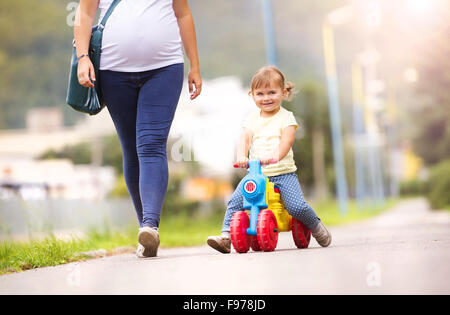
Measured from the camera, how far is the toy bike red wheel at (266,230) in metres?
4.05

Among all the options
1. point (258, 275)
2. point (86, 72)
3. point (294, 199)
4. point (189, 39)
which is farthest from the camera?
point (189, 39)

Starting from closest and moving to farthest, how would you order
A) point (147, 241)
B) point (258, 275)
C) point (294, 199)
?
1. point (258, 275)
2. point (147, 241)
3. point (294, 199)

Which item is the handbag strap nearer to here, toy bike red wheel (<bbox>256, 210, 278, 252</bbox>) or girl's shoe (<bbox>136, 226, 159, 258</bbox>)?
girl's shoe (<bbox>136, 226, 159, 258</bbox>)

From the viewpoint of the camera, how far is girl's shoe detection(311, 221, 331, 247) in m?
4.45

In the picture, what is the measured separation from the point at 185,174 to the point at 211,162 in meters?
1.05

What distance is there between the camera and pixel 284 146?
4273 mm

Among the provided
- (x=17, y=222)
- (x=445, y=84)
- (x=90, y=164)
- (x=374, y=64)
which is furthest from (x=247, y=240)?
(x=90, y=164)

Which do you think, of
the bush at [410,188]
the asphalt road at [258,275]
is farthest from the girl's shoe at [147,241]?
the bush at [410,188]

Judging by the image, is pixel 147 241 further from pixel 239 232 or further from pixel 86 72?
pixel 86 72

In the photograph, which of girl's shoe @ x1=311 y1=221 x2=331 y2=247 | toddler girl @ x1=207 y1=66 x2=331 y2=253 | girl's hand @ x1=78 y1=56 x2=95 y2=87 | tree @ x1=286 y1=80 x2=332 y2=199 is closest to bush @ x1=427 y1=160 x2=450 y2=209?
girl's shoe @ x1=311 y1=221 x2=331 y2=247

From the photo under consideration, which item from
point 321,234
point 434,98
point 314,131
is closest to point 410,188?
point 314,131

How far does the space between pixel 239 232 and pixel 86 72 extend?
4.06ft

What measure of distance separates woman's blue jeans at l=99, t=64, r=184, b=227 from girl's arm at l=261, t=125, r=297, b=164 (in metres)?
0.61

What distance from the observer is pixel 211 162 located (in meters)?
25.8
